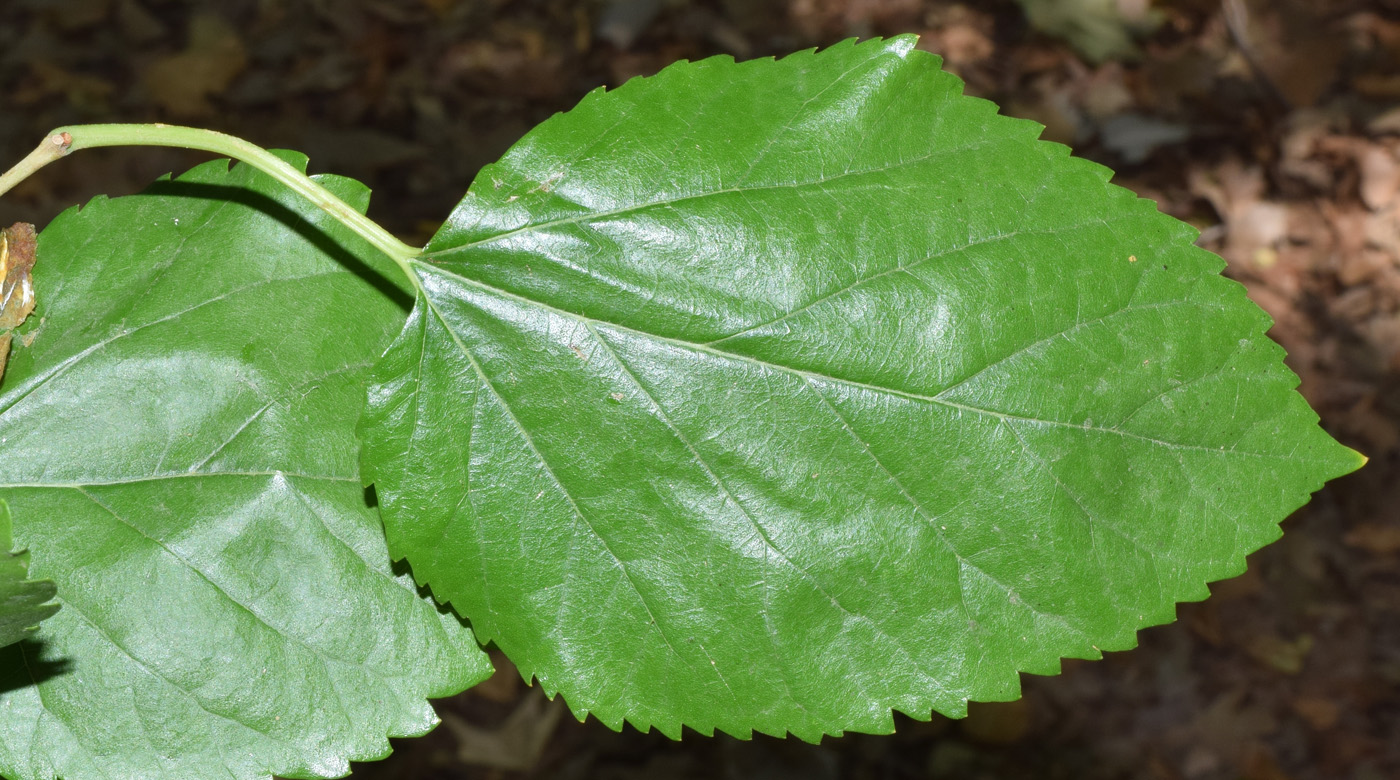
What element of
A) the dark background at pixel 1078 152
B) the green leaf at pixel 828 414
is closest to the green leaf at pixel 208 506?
the green leaf at pixel 828 414

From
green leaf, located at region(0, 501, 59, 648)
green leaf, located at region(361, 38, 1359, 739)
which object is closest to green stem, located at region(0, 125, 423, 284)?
green leaf, located at region(361, 38, 1359, 739)

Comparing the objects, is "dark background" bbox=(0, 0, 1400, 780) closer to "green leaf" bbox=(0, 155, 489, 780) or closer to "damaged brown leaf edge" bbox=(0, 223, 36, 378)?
"green leaf" bbox=(0, 155, 489, 780)

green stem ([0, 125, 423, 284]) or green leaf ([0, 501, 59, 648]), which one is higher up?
green stem ([0, 125, 423, 284])

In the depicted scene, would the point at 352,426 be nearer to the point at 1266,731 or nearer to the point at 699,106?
the point at 699,106

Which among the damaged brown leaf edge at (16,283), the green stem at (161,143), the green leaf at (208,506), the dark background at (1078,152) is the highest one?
the green stem at (161,143)

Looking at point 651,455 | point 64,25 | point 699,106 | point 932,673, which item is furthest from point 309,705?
point 64,25

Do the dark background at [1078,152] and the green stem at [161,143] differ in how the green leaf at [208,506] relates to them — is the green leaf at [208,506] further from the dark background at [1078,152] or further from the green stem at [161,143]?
the dark background at [1078,152]
